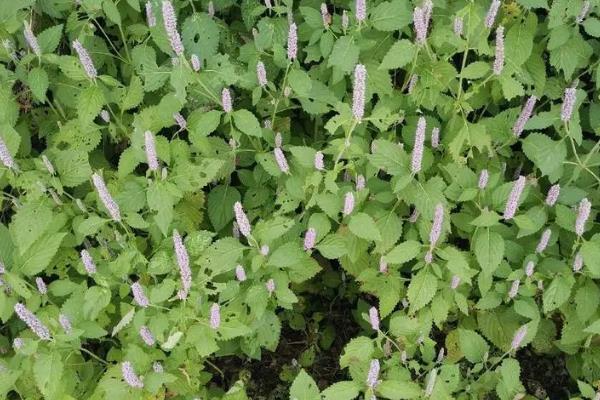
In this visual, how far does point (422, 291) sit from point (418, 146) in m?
0.67

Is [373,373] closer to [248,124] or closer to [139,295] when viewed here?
[139,295]

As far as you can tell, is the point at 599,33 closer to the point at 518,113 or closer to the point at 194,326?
the point at 518,113

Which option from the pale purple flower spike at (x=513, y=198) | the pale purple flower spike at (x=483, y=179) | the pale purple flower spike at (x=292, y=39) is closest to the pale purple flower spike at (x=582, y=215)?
the pale purple flower spike at (x=513, y=198)

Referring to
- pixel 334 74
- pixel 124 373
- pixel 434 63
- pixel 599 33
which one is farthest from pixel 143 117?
pixel 599 33

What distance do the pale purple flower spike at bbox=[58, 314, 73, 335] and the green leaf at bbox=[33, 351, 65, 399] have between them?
0.10 m

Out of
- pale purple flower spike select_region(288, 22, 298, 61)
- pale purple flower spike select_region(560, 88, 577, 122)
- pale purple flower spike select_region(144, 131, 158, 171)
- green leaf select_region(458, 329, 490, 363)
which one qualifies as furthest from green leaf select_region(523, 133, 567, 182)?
pale purple flower spike select_region(144, 131, 158, 171)

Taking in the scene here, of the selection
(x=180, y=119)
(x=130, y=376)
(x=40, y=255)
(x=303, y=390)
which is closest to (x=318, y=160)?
(x=180, y=119)

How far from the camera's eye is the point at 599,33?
2408 mm

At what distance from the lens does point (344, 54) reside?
235 centimetres

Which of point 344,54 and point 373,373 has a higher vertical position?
point 344,54

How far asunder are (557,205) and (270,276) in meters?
1.28

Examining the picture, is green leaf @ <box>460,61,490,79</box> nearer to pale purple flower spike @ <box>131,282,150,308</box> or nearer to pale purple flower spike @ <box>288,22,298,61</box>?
pale purple flower spike @ <box>288,22,298,61</box>

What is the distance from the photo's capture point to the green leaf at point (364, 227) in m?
2.32

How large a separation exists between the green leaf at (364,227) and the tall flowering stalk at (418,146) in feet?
0.87
